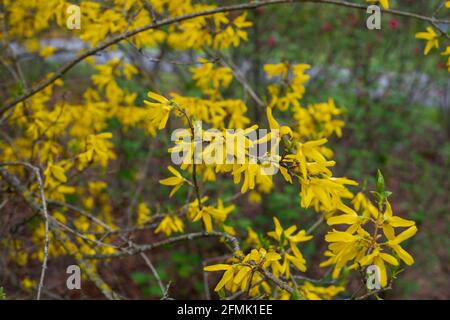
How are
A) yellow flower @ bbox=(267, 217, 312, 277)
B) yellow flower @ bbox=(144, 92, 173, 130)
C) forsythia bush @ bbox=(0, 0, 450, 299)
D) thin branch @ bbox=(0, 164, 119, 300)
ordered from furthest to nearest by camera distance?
1. thin branch @ bbox=(0, 164, 119, 300)
2. yellow flower @ bbox=(267, 217, 312, 277)
3. yellow flower @ bbox=(144, 92, 173, 130)
4. forsythia bush @ bbox=(0, 0, 450, 299)

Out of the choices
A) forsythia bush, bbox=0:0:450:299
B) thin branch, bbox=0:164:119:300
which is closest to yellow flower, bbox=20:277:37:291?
forsythia bush, bbox=0:0:450:299

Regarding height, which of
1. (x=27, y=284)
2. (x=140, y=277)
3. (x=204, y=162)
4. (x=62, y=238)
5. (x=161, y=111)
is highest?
(x=161, y=111)

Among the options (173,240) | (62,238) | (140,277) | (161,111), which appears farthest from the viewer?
(140,277)

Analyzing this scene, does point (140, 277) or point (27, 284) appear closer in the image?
point (27, 284)

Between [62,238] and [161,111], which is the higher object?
[161,111]

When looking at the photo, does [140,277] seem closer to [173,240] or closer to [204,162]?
[173,240]

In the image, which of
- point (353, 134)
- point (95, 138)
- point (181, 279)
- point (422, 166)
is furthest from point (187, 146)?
point (422, 166)

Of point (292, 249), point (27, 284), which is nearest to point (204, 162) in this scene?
point (292, 249)

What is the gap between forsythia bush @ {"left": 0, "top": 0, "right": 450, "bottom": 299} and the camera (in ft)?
5.28

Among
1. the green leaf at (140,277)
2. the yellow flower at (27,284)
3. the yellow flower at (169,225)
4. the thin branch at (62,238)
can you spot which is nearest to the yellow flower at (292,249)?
the yellow flower at (169,225)

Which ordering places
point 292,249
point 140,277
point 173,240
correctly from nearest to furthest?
point 292,249
point 173,240
point 140,277

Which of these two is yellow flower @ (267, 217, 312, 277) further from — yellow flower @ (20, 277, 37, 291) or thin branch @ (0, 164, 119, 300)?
yellow flower @ (20, 277, 37, 291)

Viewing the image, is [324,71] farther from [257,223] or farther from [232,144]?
[232,144]

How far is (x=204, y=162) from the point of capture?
1787 millimetres
